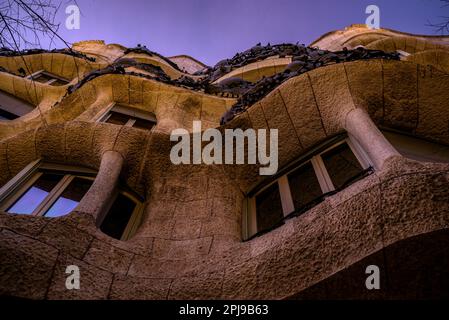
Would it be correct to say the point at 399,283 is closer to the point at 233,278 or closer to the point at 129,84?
the point at 233,278

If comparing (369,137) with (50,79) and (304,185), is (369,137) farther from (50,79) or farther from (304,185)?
(50,79)

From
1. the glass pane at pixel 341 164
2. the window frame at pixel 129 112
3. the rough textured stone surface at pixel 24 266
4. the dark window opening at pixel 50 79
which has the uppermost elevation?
the dark window opening at pixel 50 79

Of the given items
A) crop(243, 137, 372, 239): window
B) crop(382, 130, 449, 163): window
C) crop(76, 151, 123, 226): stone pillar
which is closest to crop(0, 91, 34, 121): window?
crop(76, 151, 123, 226): stone pillar

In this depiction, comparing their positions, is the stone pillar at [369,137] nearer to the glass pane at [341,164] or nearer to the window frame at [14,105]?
the glass pane at [341,164]

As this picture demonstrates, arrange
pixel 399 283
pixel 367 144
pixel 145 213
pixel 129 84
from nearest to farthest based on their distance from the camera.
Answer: pixel 399 283, pixel 367 144, pixel 145 213, pixel 129 84

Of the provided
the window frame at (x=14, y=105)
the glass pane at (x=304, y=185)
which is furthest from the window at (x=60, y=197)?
the window frame at (x=14, y=105)

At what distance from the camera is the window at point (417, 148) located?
4.41 metres

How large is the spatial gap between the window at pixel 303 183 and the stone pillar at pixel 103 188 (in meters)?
1.80

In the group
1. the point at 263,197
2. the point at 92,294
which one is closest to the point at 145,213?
the point at 263,197

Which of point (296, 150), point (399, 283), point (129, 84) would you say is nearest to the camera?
point (399, 283)

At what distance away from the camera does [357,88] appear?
481cm

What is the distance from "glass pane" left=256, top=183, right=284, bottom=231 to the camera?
4.44 meters

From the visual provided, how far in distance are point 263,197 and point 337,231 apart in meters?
2.37

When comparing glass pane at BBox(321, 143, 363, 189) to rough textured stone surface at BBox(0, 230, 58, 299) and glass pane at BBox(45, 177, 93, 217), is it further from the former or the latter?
glass pane at BBox(45, 177, 93, 217)
